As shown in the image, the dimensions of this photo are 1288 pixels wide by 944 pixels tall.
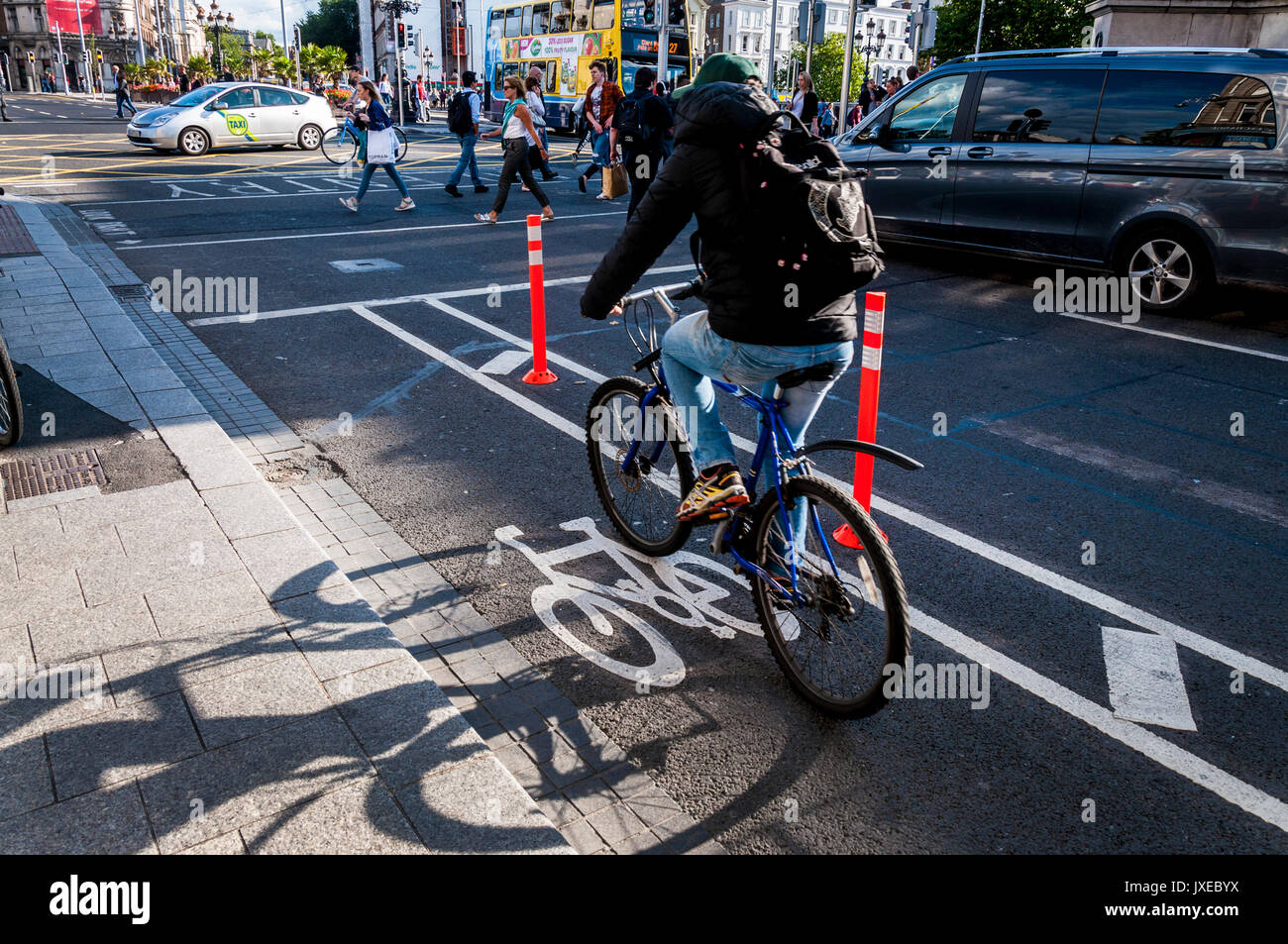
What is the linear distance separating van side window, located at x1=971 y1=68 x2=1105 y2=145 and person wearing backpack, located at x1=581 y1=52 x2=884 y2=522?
7739 millimetres

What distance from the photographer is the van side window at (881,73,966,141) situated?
434 inches

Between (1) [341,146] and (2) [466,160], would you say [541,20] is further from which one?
(2) [466,160]

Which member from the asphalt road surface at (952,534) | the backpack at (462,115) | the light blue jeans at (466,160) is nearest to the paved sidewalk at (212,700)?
the asphalt road surface at (952,534)

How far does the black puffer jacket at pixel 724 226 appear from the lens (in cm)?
313

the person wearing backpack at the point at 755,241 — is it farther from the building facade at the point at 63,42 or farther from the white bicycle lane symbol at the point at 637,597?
the building facade at the point at 63,42

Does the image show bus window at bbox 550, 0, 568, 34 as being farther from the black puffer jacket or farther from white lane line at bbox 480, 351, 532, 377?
the black puffer jacket

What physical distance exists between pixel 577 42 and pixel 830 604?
109 ft

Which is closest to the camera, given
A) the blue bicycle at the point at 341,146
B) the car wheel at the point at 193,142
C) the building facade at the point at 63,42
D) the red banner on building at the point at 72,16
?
the car wheel at the point at 193,142

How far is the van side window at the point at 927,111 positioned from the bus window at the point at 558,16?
24746 mm

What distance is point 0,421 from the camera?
5598 millimetres

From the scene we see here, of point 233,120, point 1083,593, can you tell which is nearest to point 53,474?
point 1083,593

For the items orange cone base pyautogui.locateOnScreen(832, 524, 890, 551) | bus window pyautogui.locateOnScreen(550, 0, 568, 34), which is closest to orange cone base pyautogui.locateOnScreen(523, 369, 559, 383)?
orange cone base pyautogui.locateOnScreen(832, 524, 890, 551)

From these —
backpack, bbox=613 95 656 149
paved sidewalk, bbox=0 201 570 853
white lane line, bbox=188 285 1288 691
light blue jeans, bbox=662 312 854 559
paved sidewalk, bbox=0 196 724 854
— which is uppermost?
backpack, bbox=613 95 656 149
